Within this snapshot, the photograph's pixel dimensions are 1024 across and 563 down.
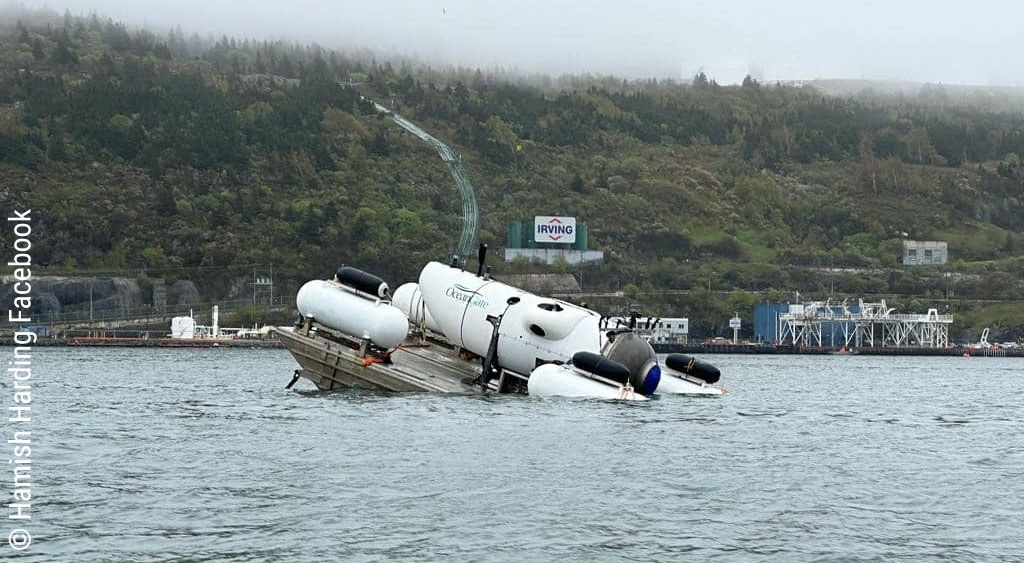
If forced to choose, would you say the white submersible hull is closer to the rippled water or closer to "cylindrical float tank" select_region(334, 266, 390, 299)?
"cylindrical float tank" select_region(334, 266, 390, 299)

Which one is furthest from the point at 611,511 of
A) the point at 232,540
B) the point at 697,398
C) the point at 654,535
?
the point at 697,398

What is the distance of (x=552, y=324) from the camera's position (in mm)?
49500

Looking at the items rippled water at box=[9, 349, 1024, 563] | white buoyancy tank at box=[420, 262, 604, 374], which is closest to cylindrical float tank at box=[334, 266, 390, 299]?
white buoyancy tank at box=[420, 262, 604, 374]

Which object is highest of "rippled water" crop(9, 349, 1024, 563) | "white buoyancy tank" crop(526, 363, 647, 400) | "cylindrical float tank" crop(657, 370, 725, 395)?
"white buoyancy tank" crop(526, 363, 647, 400)

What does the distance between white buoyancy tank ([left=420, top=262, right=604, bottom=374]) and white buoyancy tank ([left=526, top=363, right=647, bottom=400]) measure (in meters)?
Answer: 1.48

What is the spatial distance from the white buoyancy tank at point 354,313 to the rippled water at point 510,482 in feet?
7.10

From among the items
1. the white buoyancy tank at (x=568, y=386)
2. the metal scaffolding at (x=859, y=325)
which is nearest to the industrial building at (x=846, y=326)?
the metal scaffolding at (x=859, y=325)

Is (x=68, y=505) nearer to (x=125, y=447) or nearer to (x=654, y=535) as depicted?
(x=125, y=447)

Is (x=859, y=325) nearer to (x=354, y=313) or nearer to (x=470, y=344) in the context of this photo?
(x=470, y=344)

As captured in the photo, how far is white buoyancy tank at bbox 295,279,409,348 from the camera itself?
165ft

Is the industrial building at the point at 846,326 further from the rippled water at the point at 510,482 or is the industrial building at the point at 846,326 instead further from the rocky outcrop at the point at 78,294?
the rippled water at the point at 510,482

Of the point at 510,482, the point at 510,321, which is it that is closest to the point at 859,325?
the point at 510,321

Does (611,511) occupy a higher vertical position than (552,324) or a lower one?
lower

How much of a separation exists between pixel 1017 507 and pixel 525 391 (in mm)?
21493
